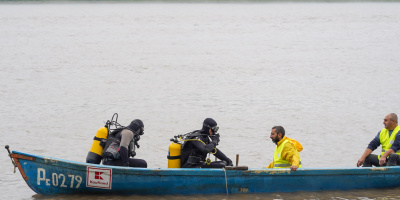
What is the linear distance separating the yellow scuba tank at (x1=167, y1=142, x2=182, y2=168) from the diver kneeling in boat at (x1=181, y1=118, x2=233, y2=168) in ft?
0.23

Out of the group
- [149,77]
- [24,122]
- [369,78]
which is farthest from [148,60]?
[24,122]

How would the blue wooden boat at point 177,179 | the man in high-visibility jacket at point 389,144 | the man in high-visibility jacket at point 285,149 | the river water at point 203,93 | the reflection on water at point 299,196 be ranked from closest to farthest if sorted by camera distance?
1. the blue wooden boat at point 177,179
2. the man in high-visibility jacket at point 285,149
3. the reflection on water at point 299,196
4. the man in high-visibility jacket at point 389,144
5. the river water at point 203,93

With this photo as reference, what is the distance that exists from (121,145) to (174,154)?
0.94 m

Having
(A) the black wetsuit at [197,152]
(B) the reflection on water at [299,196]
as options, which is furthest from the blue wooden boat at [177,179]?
(A) the black wetsuit at [197,152]

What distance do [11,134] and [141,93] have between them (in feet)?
22.1

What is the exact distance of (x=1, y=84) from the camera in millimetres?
24078

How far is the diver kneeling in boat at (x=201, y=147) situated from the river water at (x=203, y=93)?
580 millimetres

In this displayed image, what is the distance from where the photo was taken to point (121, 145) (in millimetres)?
10180

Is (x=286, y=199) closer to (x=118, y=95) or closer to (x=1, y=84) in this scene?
(x=118, y=95)

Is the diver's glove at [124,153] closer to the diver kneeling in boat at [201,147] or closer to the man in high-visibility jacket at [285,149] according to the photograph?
the diver kneeling in boat at [201,147]

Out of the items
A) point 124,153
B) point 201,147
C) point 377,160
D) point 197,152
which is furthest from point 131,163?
point 377,160

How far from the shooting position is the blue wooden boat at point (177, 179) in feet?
33.2

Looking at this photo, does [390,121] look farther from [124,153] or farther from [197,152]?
[124,153]

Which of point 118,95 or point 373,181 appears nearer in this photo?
point 373,181
